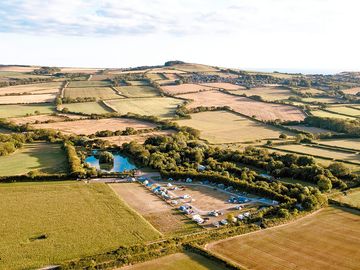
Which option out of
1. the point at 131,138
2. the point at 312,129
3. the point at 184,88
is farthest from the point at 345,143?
the point at 184,88

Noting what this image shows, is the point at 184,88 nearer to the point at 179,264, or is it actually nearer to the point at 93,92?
the point at 93,92

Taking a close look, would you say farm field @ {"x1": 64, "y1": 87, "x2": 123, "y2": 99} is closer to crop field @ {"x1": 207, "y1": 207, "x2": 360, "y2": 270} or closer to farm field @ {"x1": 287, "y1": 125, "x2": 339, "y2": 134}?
farm field @ {"x1": 287, "y1": 125, "x2": 339, "y2": 134}

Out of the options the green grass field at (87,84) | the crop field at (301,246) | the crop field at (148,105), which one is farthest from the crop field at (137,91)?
the crop field at (301,246)

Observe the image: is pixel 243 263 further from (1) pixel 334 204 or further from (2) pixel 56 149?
(2) pixel 56 149

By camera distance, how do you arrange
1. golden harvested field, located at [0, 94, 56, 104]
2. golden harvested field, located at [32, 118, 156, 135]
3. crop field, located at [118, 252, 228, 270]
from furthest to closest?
1. golden harvested field, located at [0, 94, 56, 104]
2. golden harvested field, located at [32, 118, 156, 135]
3. crop field, located at [118, 252, 228, 270]

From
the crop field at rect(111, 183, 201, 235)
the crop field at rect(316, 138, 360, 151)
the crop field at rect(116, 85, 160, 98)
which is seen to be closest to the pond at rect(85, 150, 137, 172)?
the crop field at rect(111, 183, 201, 235)
